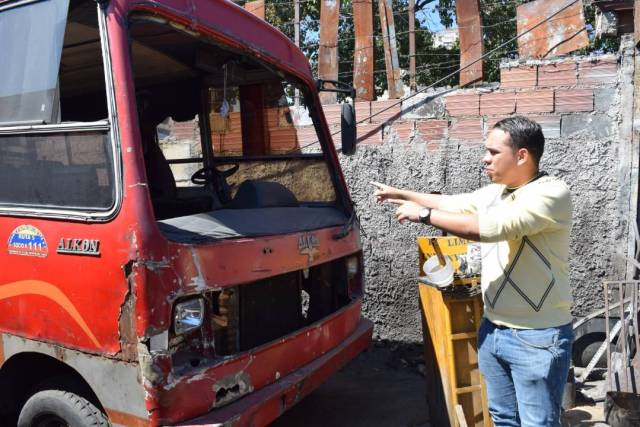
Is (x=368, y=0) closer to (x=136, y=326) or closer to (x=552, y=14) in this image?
(x=552, y=14)

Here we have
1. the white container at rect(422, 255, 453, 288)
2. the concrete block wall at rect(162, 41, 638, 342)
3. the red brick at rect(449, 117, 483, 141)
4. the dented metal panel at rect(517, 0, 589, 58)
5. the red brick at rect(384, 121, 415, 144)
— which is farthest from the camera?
the red brick at rect(384, 121, 415, 144)

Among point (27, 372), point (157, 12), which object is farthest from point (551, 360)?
point (27, 372)

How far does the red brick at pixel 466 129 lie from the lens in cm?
516

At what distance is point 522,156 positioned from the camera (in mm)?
2301

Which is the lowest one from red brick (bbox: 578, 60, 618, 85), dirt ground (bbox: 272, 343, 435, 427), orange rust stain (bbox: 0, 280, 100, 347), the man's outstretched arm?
dirt ground (bbox: 272, 343, 435, 427)

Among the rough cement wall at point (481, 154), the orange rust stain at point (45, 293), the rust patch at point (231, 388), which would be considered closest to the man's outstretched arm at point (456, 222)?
the rust patch at point (231, 388)

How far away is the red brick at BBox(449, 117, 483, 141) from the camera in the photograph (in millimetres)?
5160

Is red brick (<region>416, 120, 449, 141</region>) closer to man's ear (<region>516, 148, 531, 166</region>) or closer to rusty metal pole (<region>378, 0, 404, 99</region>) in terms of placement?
rusty metal pole (<region>378, 0, 404, 99</region>)

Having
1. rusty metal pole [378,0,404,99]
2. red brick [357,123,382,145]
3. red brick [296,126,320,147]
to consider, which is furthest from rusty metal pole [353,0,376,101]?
red brick [296,126,320,147]

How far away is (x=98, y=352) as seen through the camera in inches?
102

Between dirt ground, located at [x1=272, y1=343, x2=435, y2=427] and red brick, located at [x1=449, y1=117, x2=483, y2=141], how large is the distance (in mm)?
2021

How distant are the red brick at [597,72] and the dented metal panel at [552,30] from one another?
24 centimetres

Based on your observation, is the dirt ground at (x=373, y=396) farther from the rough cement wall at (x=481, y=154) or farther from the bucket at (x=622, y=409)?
the bucket at (x=622, y=409)

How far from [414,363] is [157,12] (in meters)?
3.71
